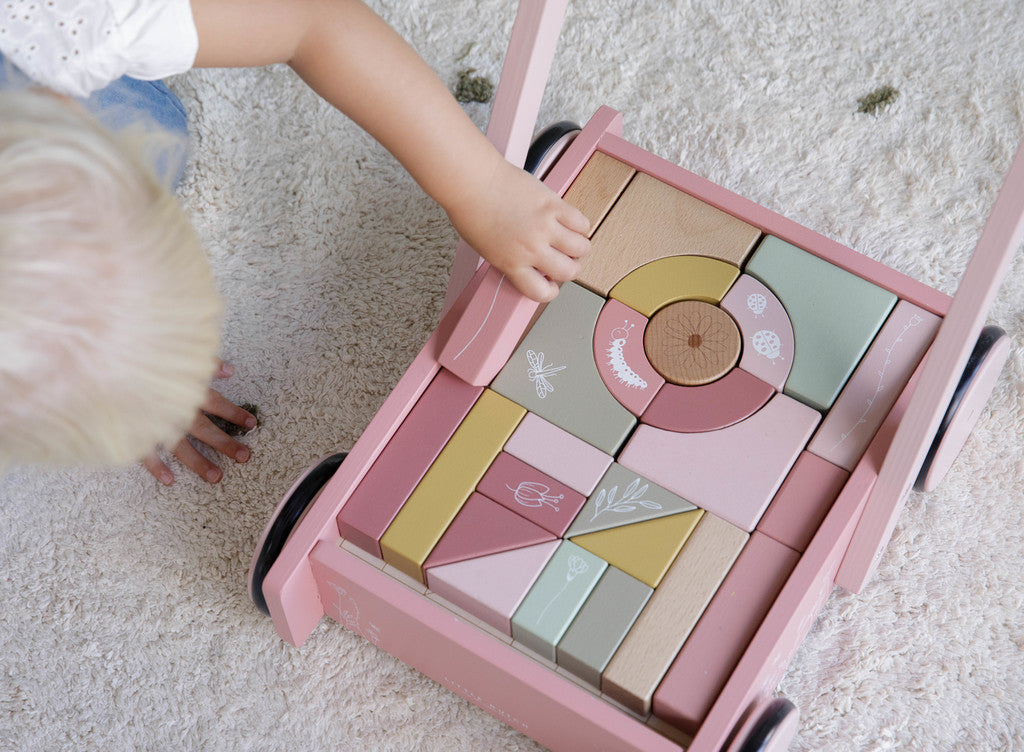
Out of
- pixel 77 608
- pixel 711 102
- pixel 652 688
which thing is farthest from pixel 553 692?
pixel 711 102

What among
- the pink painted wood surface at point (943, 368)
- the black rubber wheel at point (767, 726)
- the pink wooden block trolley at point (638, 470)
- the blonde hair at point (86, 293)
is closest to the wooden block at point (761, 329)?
the pink wooden block trolley at point (638, 470)

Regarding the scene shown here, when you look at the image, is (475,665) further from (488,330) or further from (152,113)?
(152,113)

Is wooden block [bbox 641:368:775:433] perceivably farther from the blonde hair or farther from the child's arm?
the blonde hair

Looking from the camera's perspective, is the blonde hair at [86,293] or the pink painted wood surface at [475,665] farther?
the pink painted wood surface at [475,665]

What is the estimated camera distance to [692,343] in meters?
0.78

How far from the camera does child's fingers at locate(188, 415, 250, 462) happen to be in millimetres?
896

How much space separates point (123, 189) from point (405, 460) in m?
0.28

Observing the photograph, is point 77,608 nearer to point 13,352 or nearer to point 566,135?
point 13,352

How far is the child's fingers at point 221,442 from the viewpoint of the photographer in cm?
90

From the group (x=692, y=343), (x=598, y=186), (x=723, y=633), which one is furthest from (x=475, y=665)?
(x=598, y=186)

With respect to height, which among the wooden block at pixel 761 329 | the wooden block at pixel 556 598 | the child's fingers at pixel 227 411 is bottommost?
the child's fingers at pixel 227 411

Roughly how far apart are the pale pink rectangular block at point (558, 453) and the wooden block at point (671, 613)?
8cm

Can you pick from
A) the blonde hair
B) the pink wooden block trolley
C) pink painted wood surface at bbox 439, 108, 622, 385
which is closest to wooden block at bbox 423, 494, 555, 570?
the pink wooden block trolley

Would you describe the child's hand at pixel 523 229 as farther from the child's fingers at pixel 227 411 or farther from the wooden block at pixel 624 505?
the child's fingers at pixel 227 411
